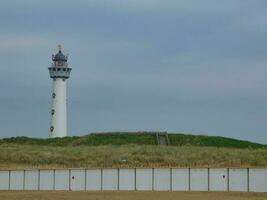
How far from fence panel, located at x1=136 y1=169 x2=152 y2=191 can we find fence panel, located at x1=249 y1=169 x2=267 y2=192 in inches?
346

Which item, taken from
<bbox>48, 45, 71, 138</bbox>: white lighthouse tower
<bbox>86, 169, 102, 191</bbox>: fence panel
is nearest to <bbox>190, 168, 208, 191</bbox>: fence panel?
<bbox>86, 169, 102, 191</bbox>: fence panel

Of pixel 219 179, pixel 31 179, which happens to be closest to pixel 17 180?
pixel 31 179

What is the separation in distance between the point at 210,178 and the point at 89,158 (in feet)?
91.7

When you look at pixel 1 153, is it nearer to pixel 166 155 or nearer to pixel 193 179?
pixel 166 155

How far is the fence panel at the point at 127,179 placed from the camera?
59.3 m

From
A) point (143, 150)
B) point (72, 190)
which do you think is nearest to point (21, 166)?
point (143, 150)

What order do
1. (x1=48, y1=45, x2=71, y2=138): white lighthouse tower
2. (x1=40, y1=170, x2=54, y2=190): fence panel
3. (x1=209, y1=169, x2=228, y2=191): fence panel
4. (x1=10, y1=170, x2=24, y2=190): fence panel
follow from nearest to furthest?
(x1=209, y1=169, x2=228, y2=191): fence panel, (x1=40, y1=170, x2=54, y2=190): fence panel, (x1=10, y1=170, x2=24, y2=190): fence panel, (x1=48, y1=45, x2=71, y2=138): white lighthouse tower

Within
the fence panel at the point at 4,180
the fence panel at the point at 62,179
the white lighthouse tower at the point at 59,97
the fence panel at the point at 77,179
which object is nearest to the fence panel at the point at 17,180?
the fence panel at the point at 4,180

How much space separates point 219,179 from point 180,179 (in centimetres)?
343

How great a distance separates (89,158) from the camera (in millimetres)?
81812

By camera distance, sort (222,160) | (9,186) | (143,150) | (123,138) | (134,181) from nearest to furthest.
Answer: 1. (134,181)
2. (9,186)
3. (222,160)
4. (143,150)
5. (123,138)

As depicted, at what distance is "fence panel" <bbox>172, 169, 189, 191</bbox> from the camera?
188 feet

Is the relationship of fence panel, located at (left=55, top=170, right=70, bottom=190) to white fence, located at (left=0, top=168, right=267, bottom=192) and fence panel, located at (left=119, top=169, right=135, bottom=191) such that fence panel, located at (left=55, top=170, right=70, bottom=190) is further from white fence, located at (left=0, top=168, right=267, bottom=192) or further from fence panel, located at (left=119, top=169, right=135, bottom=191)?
fence panel, located at (left=119, top=169, right=135, bottom=191)

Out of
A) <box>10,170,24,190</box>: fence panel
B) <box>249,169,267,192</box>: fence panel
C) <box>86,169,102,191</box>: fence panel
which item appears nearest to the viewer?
<box>249,169,267,192</box>: fence panel
